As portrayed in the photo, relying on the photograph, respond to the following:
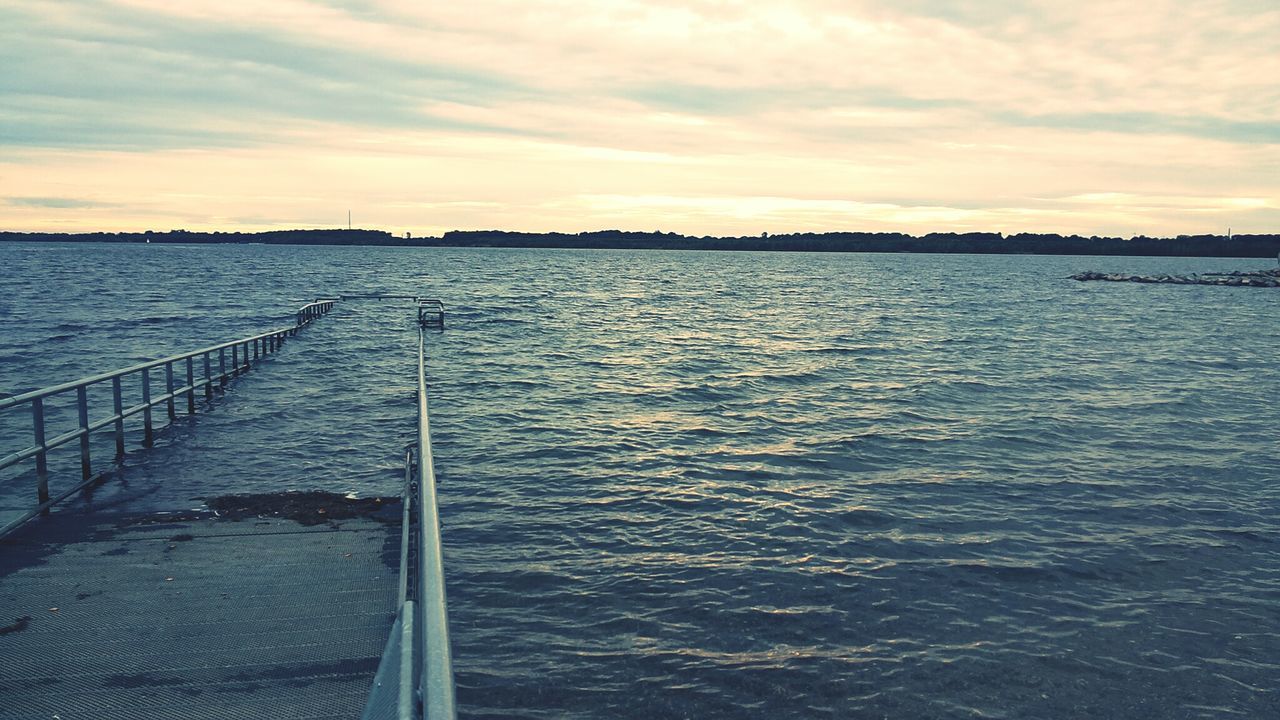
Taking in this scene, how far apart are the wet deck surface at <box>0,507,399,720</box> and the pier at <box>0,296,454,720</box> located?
1 cm

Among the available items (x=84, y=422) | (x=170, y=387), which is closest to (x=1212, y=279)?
(x=170, y=387)

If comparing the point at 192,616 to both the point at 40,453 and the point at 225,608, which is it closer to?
the point at 225,608

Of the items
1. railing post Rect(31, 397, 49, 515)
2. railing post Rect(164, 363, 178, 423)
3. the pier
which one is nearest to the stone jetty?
railing post Rect(164, 363, 178, 423)

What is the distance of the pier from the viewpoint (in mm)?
3912

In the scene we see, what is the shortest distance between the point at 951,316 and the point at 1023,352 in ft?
67.3

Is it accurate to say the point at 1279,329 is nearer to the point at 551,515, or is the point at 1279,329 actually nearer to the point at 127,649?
the point at 551,515

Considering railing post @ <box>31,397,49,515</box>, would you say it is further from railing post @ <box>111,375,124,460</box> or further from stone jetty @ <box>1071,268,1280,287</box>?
stone jetty @ <box>1071,268,1280,287</box>

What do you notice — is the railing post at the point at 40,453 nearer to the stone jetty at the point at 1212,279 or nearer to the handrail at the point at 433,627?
the handrail at the point at 433,627

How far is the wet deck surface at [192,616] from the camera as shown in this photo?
15.5 ft

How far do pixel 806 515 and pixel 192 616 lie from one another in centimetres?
686

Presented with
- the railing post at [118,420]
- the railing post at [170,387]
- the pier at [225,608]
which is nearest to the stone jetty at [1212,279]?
the railing post at [170,387]

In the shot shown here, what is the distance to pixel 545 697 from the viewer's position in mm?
5953

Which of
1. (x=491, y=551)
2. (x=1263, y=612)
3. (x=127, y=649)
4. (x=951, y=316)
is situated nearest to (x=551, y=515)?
(x=491, y=551)

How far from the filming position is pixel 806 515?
10344 mm
